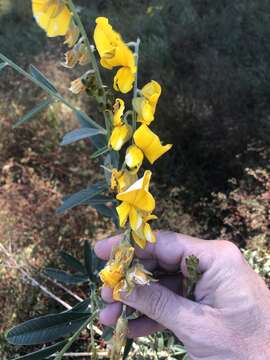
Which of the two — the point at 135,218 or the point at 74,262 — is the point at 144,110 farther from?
the point at 74,262

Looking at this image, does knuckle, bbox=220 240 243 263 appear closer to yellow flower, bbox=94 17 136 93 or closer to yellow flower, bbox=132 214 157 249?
yellow flower, bbox=132 214 157 249

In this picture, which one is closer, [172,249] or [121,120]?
[121,120]

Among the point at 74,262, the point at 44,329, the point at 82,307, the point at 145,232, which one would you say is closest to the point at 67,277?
the point at 74,262

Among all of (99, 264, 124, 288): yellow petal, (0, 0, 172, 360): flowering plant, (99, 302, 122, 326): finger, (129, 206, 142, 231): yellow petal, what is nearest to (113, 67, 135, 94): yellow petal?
(0, 0, 172, 360): flowering plant

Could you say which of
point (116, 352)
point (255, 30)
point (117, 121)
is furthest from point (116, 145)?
point (255, 30)

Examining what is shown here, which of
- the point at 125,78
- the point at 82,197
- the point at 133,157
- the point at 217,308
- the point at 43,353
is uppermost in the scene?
the point at 125,78

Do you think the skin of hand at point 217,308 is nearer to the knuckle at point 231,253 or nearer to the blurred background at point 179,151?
the knuckle at point 231,253
